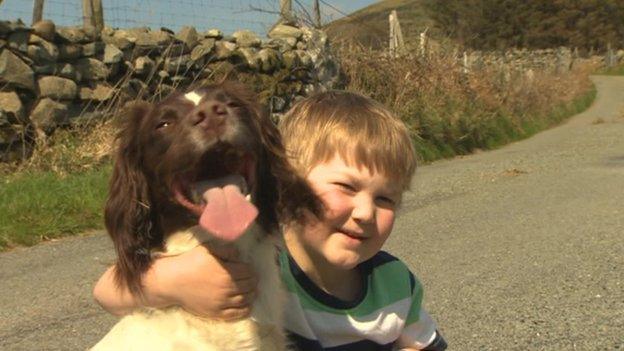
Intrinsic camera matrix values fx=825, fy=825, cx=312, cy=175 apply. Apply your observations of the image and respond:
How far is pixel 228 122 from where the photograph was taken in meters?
2.10

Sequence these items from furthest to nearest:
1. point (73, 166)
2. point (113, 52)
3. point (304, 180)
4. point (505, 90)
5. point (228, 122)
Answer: point (505, 90)
point (113, 52)
point (73, 166)
point (304, 180)
point (228, 122)

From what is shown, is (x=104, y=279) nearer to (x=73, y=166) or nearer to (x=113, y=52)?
(x=73, y=166)

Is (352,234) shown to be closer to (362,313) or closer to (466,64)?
(362,313)

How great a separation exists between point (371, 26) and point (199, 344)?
13.3 m

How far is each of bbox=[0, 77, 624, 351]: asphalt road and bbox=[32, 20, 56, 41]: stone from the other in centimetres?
338

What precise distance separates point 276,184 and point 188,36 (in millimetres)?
8830

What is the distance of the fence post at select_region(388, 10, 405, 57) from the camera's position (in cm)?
1480

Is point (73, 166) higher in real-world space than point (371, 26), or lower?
lower

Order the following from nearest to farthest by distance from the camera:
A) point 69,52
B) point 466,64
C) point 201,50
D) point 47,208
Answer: point 47,208, point 69,52, point 201,50, point 466,64

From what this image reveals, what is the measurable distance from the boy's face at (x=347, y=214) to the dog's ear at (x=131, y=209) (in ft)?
1.82

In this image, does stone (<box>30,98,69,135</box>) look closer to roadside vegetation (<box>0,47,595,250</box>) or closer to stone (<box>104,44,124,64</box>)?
roadside vegetation (<box>0,47,595,250</box>)

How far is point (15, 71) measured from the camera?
895 cm

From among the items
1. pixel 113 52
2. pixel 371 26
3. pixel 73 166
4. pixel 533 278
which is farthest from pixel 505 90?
pixel 533 278

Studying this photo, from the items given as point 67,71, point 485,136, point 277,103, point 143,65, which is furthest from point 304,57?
point 485,136
